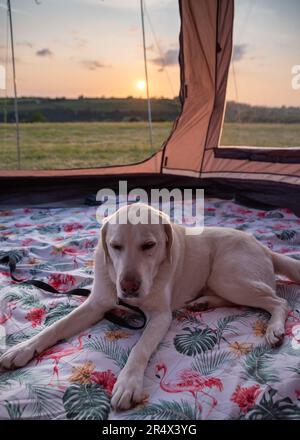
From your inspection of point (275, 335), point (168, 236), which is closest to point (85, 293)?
point (168, 236)

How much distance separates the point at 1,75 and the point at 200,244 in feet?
16.8

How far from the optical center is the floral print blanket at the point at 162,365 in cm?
146

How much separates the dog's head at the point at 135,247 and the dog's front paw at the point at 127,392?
0.39 m

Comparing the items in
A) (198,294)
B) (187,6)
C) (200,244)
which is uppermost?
(187,6)

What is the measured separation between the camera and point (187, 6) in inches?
183

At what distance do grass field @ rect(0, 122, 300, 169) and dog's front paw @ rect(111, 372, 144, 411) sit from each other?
413 cm

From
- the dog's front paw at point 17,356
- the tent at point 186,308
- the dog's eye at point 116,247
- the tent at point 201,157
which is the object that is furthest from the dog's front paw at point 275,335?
the tent at point 201,157

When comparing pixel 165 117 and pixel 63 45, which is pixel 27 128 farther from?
pixel 165 117

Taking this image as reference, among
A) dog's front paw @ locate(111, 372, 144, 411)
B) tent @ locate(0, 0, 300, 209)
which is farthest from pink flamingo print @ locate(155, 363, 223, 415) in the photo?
tent @ locate(0, 0, 300, 209)

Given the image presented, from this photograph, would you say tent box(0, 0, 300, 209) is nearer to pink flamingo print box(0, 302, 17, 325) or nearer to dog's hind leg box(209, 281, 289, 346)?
dog's hind leg box(209, 281, 289, 346)

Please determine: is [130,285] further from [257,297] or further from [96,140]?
[96,140]

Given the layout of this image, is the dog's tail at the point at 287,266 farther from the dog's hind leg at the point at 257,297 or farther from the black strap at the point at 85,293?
the black strap at the point at 85,293

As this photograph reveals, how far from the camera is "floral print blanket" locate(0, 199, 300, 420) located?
1465 mm
